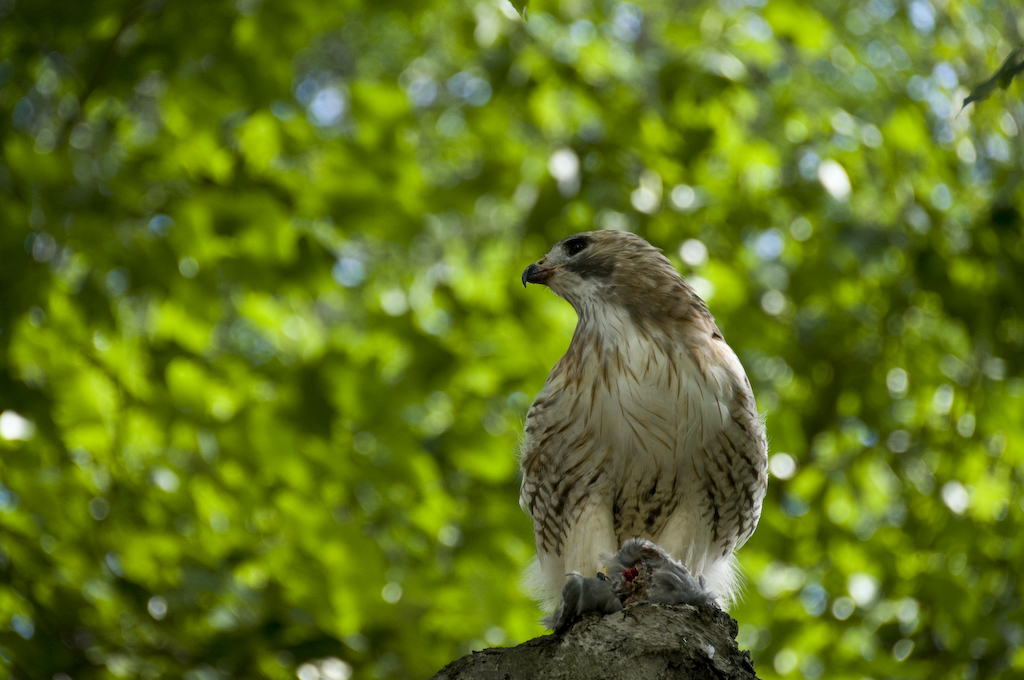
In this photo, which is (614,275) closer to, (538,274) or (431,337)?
(538,274)

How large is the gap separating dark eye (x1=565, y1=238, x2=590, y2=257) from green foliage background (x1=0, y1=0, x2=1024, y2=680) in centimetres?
195

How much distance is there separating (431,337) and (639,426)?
2544 millimetres

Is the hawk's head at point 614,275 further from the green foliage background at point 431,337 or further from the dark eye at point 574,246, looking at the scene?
the green foliage background at point 431,337

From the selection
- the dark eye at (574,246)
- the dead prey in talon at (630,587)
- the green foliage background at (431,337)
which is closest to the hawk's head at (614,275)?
the dark eye at (574,246)

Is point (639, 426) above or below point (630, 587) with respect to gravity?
above

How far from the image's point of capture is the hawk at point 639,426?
2.52 metres

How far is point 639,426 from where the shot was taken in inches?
98.0

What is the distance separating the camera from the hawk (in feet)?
8.25

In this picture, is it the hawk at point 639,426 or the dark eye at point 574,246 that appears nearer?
the hawk at point 639,426

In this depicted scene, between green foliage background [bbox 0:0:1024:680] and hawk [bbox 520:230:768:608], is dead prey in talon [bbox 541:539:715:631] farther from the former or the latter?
green foliage background [bbox 0:0:1024:680]

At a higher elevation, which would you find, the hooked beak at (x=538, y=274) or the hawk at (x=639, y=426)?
the hooked beak at (x=538, y=274)

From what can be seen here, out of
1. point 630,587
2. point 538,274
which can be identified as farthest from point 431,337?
point 630,587

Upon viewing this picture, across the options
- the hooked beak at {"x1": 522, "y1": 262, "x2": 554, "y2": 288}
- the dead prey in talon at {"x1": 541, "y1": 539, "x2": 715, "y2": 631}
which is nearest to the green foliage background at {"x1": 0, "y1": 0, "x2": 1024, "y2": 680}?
the hooked beak at {"x1": 522, "y1": 262, "x2": 554, "y2": 288}

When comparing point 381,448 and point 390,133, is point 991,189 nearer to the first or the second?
point 390,133
